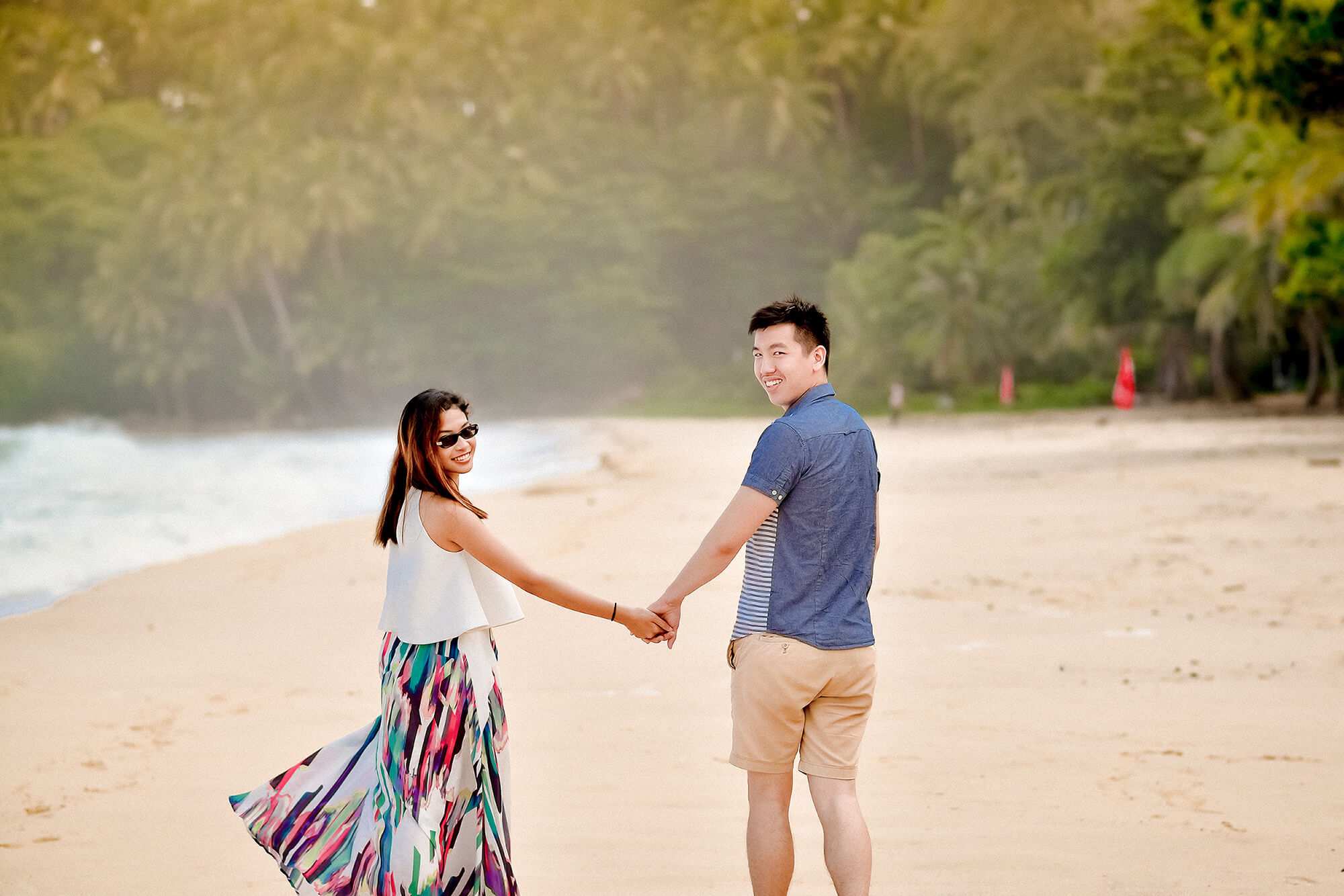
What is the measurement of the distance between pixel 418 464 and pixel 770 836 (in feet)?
3.61

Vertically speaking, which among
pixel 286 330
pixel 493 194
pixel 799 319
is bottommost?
pixel 799 319

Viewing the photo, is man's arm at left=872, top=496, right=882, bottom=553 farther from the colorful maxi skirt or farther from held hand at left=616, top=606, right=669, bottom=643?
the colorful maxi skirt

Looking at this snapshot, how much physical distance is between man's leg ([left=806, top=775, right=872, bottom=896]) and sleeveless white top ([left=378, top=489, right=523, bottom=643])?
2.50ft

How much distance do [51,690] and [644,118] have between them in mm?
54717

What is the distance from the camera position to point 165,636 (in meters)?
6.95

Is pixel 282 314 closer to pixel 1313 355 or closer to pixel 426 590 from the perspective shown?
pixel 1313 355

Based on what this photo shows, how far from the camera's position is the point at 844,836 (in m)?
2.61

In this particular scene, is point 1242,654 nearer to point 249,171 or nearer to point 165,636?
point 165,636

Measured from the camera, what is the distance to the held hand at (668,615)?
291cm

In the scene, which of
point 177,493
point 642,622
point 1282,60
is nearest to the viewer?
point 642,622

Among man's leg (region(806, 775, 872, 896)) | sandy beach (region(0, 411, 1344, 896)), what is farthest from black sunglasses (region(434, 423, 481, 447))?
sandy beach (region(0, 411, 1344, 896))

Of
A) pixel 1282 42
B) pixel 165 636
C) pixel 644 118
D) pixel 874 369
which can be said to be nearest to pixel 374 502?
pixel 165 636

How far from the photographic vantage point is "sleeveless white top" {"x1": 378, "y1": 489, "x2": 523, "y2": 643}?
8.63 feet

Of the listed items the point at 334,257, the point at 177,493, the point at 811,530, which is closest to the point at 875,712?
the point at 811,530
